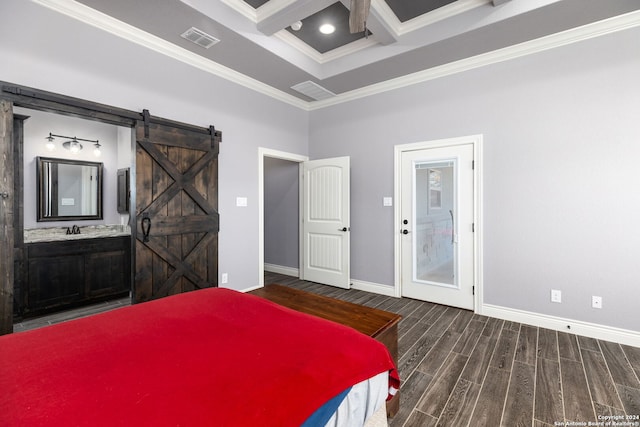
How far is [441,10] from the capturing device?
9.73 feet

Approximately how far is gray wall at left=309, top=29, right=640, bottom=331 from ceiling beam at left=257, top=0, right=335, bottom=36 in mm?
1811

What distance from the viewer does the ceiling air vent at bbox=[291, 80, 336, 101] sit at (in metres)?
4.16

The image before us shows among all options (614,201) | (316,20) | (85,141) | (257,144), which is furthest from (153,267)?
(614,201)

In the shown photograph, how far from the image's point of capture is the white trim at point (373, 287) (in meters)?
4.14

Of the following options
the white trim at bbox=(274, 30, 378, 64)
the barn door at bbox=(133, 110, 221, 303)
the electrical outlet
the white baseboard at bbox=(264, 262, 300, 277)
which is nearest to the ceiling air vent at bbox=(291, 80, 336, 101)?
the white trim at bbox=(274, 30, 378, 64)

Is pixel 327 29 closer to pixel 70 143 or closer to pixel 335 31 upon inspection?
pixel 335 31

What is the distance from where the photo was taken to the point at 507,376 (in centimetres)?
218

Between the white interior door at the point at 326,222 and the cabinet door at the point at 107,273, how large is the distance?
8.43 ft

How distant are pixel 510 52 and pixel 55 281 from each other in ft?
19.0

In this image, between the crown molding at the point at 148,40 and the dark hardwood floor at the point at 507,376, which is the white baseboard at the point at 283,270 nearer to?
the dark hardwood floor at the point at 507,376

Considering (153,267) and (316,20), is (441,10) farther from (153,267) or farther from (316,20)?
(153,267)

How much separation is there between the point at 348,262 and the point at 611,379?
288 centimetres

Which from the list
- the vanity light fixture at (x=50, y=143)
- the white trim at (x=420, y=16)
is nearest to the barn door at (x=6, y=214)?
the vanity light fixture at (x=50, y=143)

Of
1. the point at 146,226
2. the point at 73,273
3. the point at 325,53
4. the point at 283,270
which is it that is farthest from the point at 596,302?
the point at 73,273
